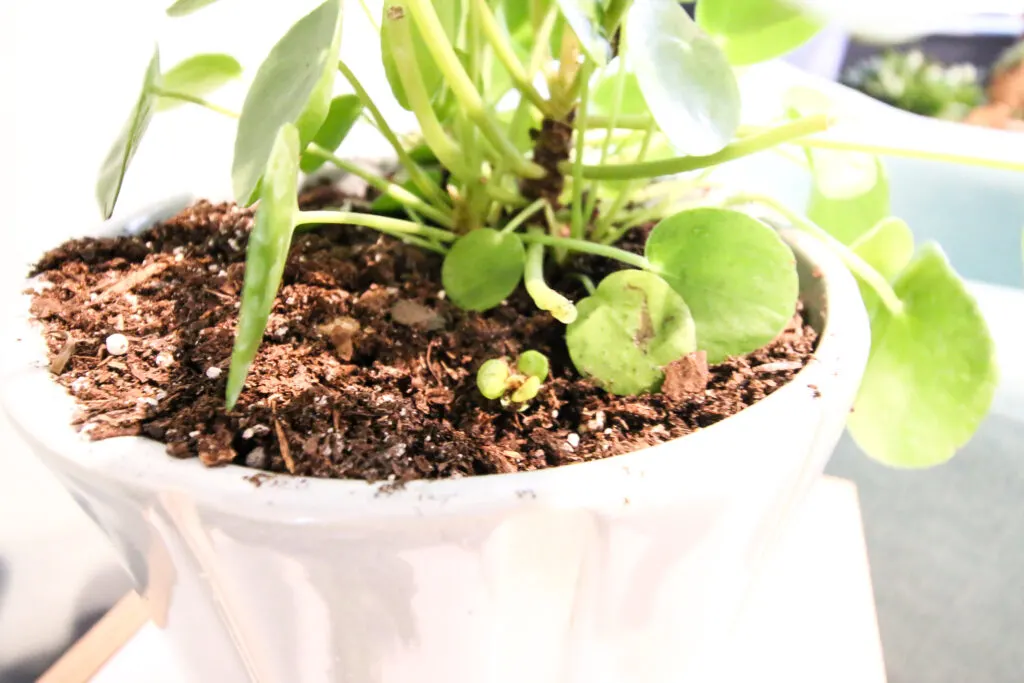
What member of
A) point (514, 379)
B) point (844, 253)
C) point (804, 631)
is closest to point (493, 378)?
point (514, 379)

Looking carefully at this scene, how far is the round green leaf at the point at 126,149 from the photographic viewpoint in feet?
Result: 1.06

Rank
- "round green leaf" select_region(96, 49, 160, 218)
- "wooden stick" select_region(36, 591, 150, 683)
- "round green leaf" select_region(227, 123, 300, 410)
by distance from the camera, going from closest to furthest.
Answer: "round green leaf" select_region(227, 123, 300, 410) → "round green leaf" select_region(96, 49, 160, 218) → "wooden stick" select_region(36, 591, 150, 683)

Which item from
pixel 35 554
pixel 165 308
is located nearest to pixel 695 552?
pixel 165 308

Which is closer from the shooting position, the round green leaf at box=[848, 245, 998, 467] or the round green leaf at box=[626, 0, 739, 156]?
the round green leaf at box=[626, 0, 739, 156]

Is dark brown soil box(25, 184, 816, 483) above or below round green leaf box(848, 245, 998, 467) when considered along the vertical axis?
above

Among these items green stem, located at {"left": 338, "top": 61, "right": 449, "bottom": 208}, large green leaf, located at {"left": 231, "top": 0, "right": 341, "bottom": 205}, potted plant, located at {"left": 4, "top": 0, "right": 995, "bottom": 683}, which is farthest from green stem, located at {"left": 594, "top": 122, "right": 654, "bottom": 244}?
large green leaf, located at {"left": 231, "top": 0, "right": 341, "bottom": 205}

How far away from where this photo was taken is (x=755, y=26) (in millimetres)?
429

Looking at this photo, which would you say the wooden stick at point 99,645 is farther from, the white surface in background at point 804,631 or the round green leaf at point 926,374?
the round green leaf at point 926,374

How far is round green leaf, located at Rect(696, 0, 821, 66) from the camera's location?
422 mm

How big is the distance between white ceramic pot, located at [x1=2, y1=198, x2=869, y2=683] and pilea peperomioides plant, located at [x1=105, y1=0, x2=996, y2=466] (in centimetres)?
5

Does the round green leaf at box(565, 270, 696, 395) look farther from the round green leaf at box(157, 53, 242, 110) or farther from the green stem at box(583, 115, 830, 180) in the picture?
the round green leaf at box(157, 53, 242, 110)

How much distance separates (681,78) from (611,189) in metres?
0.24

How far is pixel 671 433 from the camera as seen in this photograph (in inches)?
11.8

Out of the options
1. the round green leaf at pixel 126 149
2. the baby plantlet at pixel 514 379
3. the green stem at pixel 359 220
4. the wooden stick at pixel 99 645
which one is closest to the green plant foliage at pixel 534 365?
the baby plantlet at pixel 514 379
